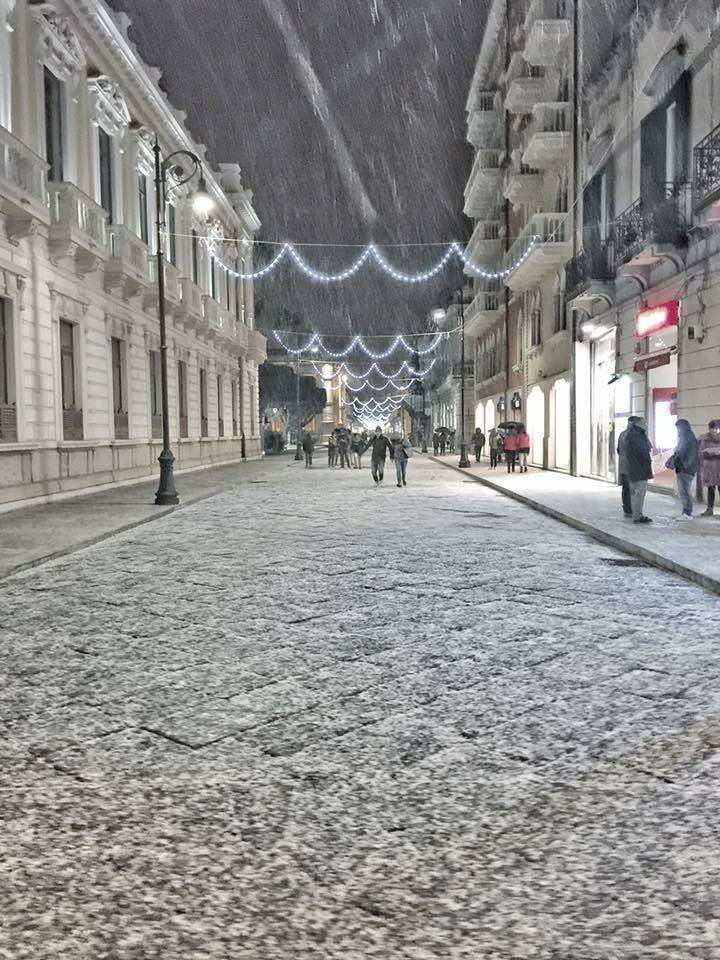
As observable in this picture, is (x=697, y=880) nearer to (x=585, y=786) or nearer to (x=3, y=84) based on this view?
(x=585, y=786)

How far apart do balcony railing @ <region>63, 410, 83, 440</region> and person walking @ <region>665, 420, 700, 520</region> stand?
1296cm

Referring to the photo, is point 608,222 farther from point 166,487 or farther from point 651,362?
point 166,487

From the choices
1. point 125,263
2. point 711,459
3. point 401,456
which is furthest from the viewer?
point 401,456

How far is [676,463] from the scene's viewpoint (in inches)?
508

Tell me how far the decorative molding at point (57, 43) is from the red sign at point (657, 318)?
1365cm

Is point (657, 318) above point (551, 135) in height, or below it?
below

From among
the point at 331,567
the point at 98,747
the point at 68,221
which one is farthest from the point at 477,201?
the point at 98,747

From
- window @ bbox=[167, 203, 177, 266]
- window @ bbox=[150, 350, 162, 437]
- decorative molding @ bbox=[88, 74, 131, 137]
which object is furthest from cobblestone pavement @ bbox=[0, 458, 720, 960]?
window @ bbox=[167, 203, 177, 266]

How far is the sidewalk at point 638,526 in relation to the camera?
8.70 m

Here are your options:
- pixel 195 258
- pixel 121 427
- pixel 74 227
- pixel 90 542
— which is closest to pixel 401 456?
pixel 121 427

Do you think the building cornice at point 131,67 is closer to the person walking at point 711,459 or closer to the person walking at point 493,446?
the person walking at point 493,446

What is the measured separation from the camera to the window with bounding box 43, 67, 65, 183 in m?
18.7

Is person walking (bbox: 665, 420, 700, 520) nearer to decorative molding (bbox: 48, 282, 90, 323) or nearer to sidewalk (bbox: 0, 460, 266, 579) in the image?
sidewalk (bbox: 0, 460, 266, 579)

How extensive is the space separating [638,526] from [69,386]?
13325 mm
